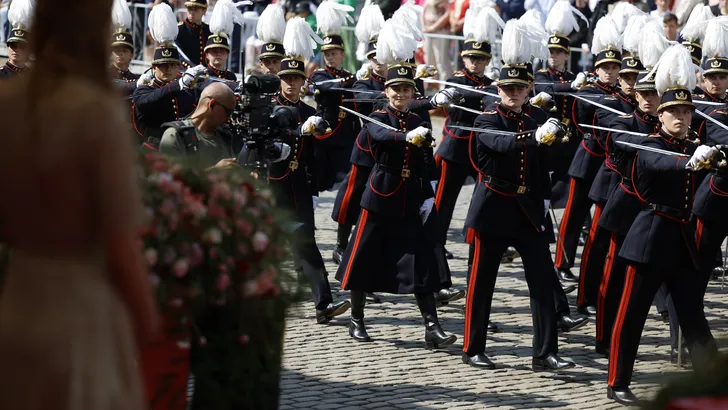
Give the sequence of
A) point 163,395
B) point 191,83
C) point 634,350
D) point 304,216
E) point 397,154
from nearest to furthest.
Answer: point 163,395
point 634,350
point 397,154
point 304,216
point 191,83

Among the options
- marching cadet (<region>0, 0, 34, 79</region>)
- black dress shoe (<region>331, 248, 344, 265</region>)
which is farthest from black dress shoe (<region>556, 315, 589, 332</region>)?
marching cadet (<region>0, 0, 34, 79</region>)

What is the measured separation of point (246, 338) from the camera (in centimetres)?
471

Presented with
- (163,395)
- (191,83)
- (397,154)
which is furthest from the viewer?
(191,83)

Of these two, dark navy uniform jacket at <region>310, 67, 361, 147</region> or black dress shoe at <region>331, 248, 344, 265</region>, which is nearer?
black dress shoe at <region>331, 248, 344, 265</region>

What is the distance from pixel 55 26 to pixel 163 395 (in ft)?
6.01

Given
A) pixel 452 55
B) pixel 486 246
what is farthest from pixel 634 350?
pixel 452 55

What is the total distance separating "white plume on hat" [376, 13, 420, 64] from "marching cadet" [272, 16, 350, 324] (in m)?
0.69

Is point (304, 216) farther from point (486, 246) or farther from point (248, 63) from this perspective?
point (248, 63)

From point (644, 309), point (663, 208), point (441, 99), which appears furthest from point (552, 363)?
point (441, 99)

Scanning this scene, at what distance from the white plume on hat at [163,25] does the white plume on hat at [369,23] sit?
1901 millimetres

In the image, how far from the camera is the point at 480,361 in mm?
8391

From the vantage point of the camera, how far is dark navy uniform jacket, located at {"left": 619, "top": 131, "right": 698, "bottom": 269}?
7684 mm

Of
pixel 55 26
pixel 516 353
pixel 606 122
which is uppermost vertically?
pixel 55 26

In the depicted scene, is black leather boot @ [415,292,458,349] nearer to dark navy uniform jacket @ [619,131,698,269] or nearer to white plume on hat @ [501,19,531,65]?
dark navy uniform jacket @ [619,131,698,269]
